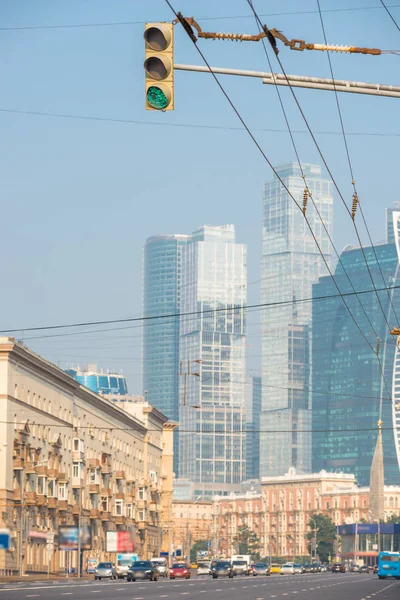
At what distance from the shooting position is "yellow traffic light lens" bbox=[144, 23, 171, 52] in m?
18.2

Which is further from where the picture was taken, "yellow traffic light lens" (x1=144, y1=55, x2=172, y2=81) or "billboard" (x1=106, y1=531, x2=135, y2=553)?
"billboard" (x1=106, y1=531, x2=135, y2=553)

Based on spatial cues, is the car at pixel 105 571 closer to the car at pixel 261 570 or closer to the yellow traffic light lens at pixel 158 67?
the car at pixel 261 570

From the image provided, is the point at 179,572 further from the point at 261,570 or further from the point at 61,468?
the point at 261,570

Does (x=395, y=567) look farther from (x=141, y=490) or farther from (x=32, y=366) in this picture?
(x=141, y=490)

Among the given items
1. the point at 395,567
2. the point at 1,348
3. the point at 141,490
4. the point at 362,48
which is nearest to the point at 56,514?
the point at 1,348

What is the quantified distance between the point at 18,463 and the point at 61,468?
18.5 metres

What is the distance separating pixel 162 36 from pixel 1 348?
300 feet

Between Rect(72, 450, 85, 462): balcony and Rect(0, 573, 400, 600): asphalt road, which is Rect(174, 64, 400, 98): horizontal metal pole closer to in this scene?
Rect(0, 573, 400, 600): asphalt road

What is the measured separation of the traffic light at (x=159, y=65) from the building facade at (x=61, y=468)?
82.0 meters

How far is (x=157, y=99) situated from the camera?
61.0 feet

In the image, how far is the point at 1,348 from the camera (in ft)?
354

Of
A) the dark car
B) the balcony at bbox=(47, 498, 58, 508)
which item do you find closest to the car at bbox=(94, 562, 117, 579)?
the dark car

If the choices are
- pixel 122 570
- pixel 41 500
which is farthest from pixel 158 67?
pixel 122 570

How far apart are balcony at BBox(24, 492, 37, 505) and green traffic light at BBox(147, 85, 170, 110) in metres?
92.2
